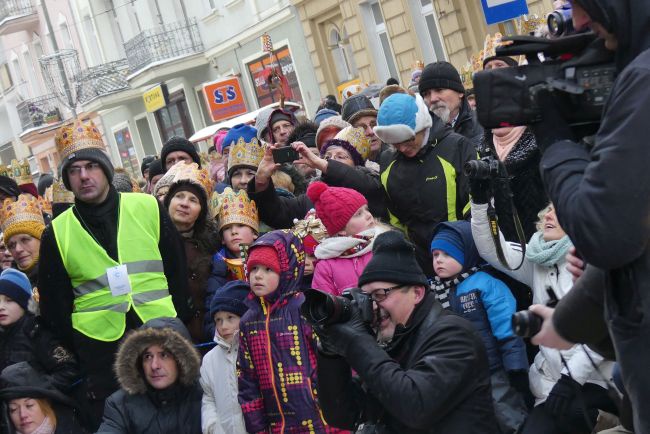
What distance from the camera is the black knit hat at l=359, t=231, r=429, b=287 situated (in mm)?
4168

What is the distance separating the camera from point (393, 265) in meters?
4.21

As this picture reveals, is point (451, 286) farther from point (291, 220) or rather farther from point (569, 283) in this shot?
point (291, 220)

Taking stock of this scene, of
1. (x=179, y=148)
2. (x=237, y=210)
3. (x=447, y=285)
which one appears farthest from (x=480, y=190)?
(x=179, y=148)

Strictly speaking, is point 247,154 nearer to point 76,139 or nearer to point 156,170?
point 76,139

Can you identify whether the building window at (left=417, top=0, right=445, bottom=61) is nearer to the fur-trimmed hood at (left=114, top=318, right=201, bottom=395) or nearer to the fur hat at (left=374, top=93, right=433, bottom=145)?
the fur hat at (left=374, top=93, right=433, bottom=145)

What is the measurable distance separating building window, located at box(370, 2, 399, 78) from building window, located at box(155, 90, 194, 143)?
10677 mm

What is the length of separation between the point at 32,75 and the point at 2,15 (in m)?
2.55

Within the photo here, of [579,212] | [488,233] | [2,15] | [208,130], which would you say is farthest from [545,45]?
[2,15]

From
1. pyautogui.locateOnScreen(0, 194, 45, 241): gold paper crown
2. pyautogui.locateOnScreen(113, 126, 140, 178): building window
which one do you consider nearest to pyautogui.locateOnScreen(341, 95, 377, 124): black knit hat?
pyautogui.locateOnScreen(0, 194, 45, 241): gold paper crown

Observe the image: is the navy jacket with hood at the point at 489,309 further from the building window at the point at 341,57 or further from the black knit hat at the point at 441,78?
the building window at the point at 341,57

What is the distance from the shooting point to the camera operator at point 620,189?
8.32 ft

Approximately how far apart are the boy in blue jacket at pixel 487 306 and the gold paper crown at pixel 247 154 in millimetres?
2166

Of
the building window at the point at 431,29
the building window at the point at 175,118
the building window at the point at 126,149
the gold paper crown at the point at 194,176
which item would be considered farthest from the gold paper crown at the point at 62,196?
the building window at the point at 126,149

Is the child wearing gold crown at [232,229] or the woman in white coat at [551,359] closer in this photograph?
the woman in white coat at [551,359]
